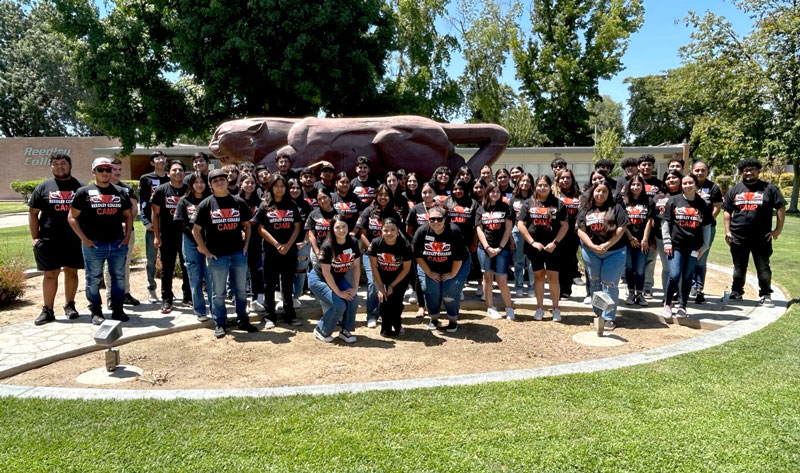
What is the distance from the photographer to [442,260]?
Result: 5.30 metres

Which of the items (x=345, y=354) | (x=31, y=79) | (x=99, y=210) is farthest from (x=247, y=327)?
(x=31, y=79)

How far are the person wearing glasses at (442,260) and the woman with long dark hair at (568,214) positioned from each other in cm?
134

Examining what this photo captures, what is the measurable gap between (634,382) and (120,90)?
1821 cm

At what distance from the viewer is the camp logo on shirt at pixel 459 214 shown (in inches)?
233

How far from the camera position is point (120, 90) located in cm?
1716

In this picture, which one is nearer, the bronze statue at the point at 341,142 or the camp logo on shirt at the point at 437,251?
the camp logo on shirt at the point at 437,251

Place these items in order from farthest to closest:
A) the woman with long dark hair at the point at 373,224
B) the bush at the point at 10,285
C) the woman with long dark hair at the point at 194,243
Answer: the bush at the point at 10,285
the woman with long dark hair at the point at 373,224
the woman with long dark hair at the point at 194,243

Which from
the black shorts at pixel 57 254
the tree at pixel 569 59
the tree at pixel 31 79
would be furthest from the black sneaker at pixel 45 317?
the tree at pixel 31 79

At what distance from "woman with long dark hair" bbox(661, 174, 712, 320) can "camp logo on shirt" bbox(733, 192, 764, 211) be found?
754mm

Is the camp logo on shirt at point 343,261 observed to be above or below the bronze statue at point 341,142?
below

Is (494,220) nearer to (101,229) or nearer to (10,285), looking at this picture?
(101,229)

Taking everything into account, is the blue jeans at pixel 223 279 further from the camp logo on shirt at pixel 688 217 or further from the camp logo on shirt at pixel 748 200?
the camp logo on shirt at pixel 748 200

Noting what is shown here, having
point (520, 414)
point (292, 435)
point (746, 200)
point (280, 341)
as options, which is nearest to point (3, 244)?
point (280, 341)

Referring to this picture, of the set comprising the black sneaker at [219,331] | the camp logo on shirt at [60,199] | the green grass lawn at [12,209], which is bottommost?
the black sneaker at [219,331]
